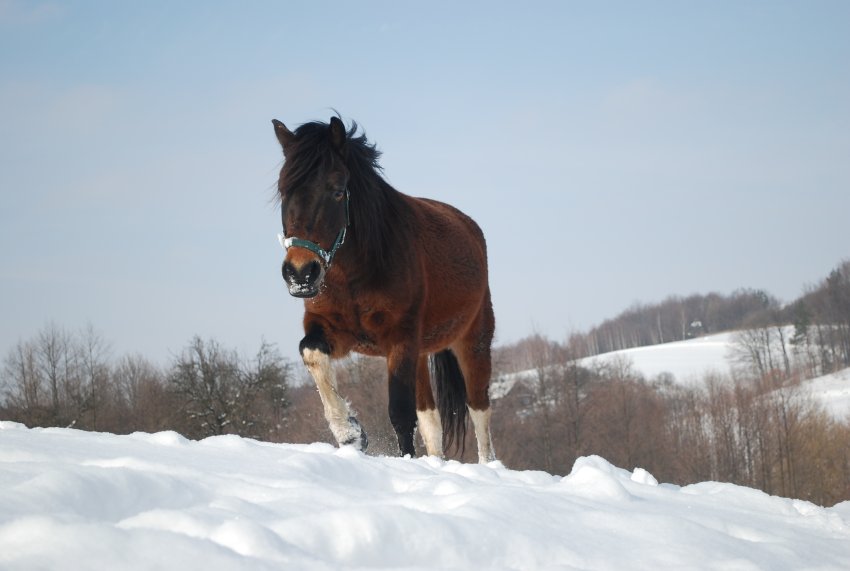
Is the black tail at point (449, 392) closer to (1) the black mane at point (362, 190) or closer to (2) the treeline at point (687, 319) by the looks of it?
(1) the black mane at point (362, 190)

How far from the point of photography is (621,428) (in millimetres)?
57750

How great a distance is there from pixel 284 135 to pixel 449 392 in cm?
353

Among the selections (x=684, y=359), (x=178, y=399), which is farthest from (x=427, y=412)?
(x=684, y=359)

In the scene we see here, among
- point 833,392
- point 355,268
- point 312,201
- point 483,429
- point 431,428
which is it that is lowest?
point 833,392

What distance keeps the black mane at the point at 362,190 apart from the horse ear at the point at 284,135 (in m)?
0.06

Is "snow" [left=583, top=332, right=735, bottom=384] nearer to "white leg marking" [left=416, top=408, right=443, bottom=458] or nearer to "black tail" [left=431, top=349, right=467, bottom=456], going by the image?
"black tail" [left=431, top=349, right=467, bottom=456]

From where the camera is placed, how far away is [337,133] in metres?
6.30

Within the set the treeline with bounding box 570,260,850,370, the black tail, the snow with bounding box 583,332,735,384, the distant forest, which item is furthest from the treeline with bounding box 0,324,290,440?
the treeline with bounding box 570,260,850,370

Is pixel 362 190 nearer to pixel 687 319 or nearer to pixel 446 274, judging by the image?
pixel 446 274

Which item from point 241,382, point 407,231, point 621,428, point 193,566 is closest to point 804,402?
point 621,428

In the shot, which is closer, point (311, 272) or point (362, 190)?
point (311, 272)

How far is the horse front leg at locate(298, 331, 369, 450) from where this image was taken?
19.9 ft

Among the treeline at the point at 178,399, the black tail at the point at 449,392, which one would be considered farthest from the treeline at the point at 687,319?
the black tail at the point at 449,392

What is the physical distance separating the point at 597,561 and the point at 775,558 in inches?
35.4
